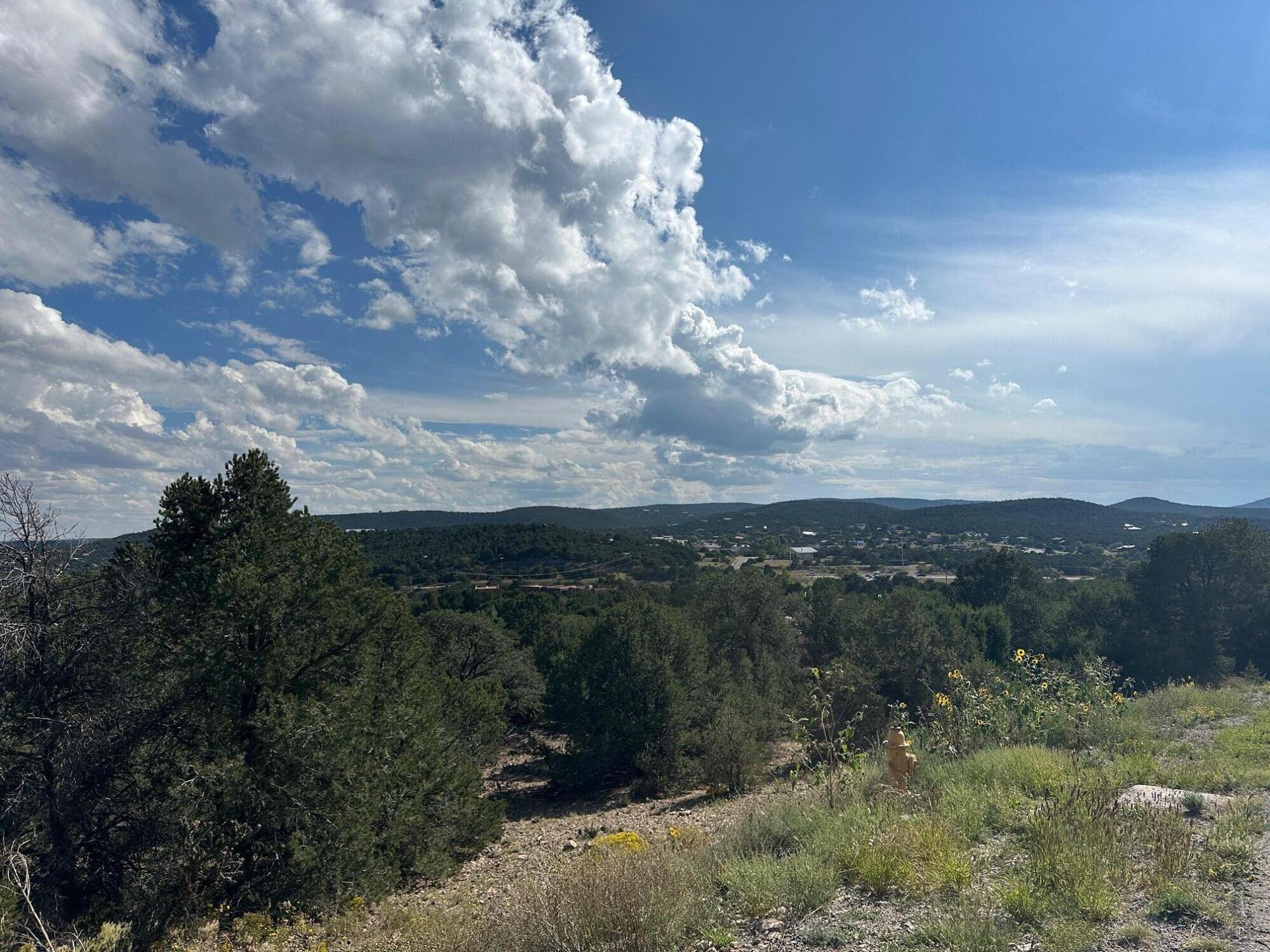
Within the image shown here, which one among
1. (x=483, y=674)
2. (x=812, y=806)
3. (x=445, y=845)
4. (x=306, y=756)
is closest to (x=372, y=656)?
(x=306, y=756)

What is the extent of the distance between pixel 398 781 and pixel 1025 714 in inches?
409

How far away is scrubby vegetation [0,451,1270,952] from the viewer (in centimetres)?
434

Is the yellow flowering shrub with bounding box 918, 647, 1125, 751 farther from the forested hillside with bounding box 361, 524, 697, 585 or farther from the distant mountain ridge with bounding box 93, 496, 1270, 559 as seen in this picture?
the distant mountain ridge with bounding box 93, 496, 1270, 559

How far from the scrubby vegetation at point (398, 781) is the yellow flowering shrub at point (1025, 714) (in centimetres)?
6

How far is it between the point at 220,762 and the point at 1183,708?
48.7ft

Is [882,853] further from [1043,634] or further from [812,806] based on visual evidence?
[1043,634]

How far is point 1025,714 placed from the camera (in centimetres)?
866

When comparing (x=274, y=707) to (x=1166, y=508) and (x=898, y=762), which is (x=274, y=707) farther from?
(x=1166, y=508)

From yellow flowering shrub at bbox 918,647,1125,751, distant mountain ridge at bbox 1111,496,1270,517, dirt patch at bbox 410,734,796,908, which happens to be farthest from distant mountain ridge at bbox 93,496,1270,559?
yellow flowering shrub at bbox 918,647,1125,751

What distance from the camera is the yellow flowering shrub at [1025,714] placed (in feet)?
26.8

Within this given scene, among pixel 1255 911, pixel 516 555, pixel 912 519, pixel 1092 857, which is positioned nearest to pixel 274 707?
pixel 1092 857

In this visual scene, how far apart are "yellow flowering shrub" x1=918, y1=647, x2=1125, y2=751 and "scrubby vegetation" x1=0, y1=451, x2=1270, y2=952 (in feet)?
0.19

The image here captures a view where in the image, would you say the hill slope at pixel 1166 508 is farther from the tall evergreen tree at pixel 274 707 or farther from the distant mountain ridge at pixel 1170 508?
the tall evergreen tree at pixel 274 707

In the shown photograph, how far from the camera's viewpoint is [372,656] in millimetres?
12453
